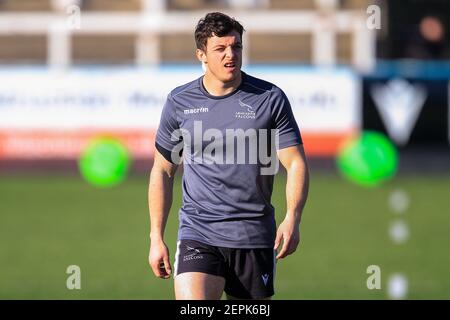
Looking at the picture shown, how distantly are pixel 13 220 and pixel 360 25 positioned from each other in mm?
10123

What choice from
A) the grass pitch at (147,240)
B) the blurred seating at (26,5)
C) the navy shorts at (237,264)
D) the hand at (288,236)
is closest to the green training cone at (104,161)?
the grass pitch at (147,240)

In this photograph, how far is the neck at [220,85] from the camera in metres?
7.76

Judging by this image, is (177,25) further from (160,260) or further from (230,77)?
(160,260)

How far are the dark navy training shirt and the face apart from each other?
0.58ft

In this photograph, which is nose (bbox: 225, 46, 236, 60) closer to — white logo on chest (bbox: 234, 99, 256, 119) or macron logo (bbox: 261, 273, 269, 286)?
white logo on chest (bbox: 234, 99, 256, 119)

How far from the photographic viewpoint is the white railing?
25.1m

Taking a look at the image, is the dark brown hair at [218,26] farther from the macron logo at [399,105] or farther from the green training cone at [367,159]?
the macron logo at [399,105]

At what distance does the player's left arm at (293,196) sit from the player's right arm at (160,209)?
682mm

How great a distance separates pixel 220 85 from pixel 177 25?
58.0 ft

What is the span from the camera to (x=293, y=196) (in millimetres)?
7555

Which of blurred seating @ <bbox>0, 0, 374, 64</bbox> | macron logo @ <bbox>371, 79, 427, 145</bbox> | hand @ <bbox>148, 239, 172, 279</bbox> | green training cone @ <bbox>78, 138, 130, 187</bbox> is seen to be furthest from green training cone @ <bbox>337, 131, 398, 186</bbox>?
hand @ <bbox>148, 239, 172, 279</bbox>

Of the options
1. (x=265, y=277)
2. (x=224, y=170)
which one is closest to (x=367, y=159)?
(x=265, y=277)

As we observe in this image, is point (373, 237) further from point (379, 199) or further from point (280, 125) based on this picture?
point (280, 125)

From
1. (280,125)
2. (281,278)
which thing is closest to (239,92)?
(280,125)
